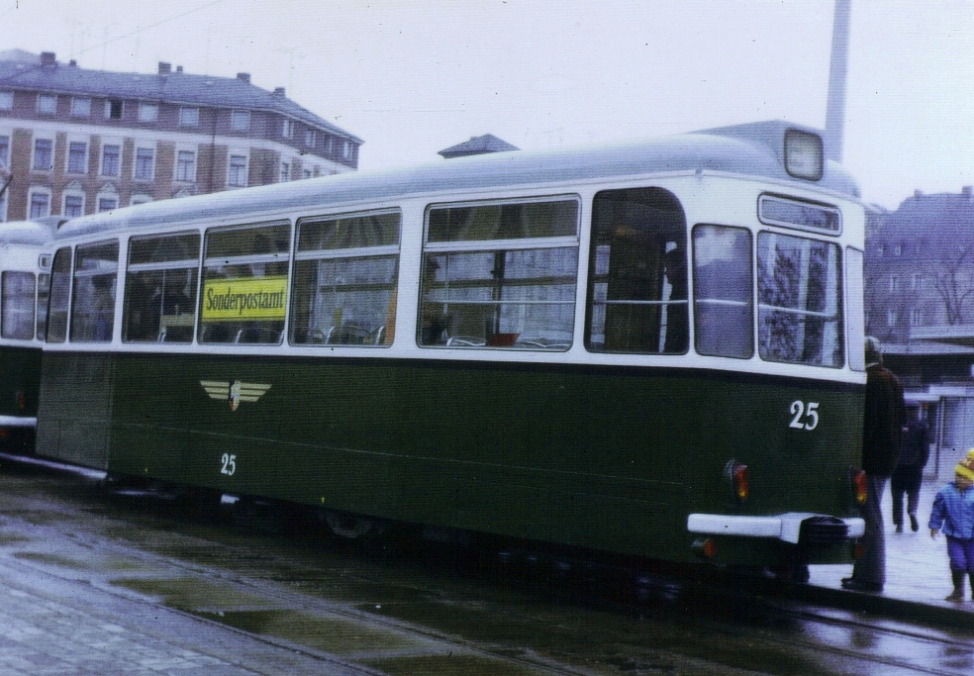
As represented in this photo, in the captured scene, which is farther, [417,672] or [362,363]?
[362,363]

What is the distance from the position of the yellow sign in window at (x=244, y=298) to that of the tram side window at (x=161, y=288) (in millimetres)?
322

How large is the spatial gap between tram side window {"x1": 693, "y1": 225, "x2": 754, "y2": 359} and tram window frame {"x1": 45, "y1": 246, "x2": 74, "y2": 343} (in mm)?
9039

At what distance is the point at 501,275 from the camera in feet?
A: 32.1

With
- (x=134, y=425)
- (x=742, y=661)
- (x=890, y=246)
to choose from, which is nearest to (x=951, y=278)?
(x=890, y=246)

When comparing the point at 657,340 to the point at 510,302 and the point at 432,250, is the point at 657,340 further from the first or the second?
the point at 432,250

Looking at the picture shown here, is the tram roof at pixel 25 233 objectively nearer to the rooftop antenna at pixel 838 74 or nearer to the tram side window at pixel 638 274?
the rooftop antenna at pixel 838 74

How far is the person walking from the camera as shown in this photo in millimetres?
10055

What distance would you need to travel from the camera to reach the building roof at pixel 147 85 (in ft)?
259

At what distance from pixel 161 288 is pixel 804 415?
23.4 feet

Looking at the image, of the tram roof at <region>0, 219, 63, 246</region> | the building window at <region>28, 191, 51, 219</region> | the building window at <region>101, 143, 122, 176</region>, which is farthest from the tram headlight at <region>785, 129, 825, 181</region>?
the building window at <region>28, 191, 51, 219</region>

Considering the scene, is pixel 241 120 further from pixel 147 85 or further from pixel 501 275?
pixel 501 275

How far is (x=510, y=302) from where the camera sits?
31.9ft

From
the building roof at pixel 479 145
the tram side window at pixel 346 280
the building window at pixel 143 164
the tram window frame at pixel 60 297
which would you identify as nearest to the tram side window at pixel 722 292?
the tram side window at pixel 346 280

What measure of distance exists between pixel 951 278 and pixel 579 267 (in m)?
39.1
